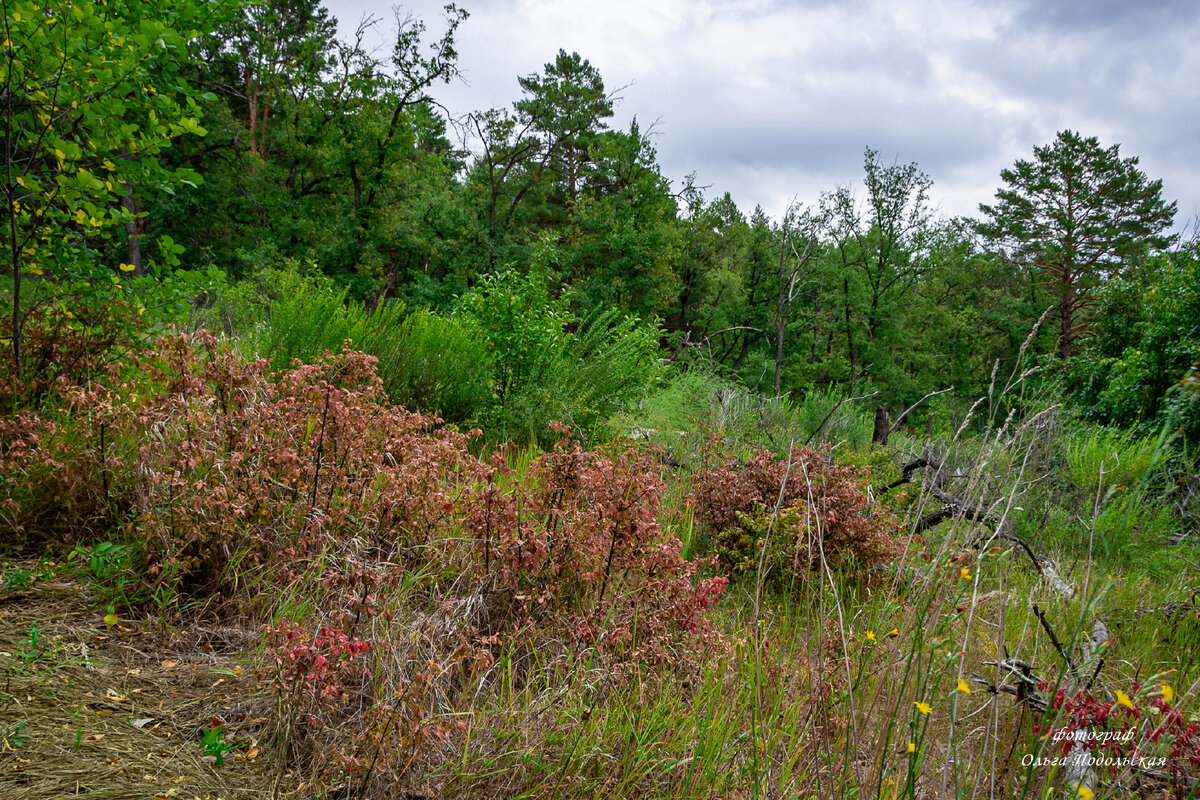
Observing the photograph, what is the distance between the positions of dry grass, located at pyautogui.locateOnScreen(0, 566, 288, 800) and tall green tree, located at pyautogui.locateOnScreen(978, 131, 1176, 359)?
2325 cm

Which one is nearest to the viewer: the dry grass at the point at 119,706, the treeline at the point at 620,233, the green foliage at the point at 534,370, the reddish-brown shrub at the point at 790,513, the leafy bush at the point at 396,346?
the dry grass at the point at 119,706

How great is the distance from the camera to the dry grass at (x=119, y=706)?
1396 mm

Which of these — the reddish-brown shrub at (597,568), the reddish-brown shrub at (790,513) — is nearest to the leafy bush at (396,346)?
the reddish-brown shrub at (790,513)

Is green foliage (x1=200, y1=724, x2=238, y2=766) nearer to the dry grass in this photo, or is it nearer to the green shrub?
the dry grass

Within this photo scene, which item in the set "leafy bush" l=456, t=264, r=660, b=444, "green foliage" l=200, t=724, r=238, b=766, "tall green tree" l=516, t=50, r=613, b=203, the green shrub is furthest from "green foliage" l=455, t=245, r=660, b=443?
"tall green tree" l=516, t=50, r=613, b=203

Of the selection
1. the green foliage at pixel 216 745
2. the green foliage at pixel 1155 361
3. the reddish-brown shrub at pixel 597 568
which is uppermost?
the green foliage at pixel 1155 361

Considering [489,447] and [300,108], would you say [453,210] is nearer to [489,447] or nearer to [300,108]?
[300,108]

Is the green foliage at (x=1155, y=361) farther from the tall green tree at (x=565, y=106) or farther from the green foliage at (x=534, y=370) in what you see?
the tall green tree at (x=565, y=106)

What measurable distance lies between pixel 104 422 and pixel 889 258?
65.4 ft

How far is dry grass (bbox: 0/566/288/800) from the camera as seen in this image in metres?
1.40

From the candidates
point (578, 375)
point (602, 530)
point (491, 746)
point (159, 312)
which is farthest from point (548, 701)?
point (578, 375)

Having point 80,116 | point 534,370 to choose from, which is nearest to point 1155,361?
point 534,370

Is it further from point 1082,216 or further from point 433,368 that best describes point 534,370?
point 1082,216

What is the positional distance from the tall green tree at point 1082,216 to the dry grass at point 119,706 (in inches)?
916
